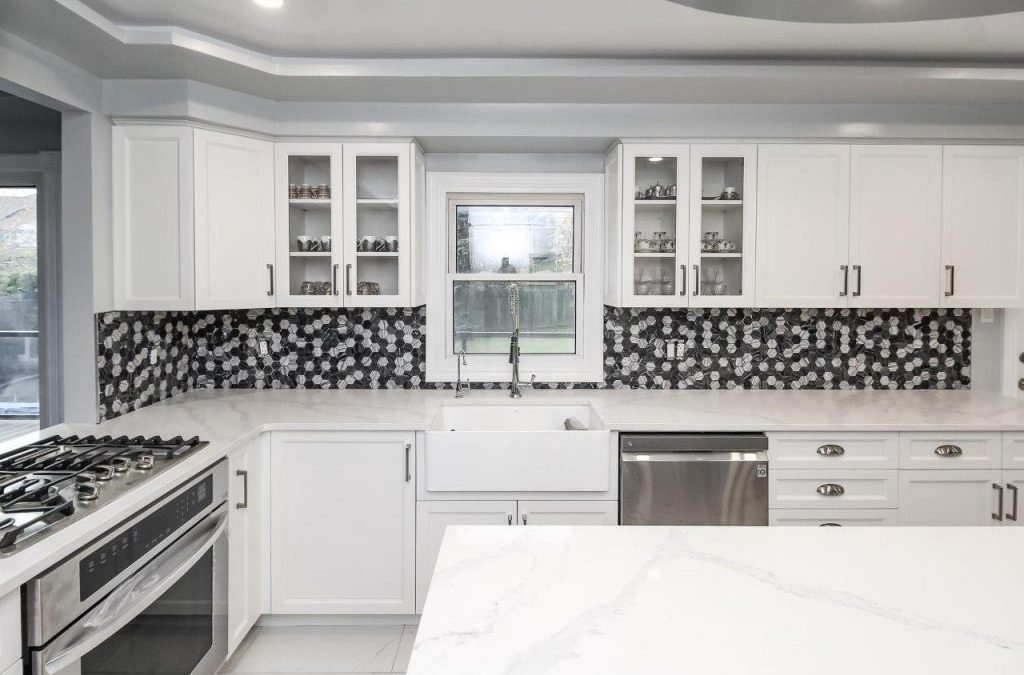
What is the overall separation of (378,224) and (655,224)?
1.30 metres

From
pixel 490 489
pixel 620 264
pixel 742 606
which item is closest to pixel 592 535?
pixel 742 606

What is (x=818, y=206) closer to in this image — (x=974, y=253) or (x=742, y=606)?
(x=974, y=253)

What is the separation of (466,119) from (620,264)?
96 cm

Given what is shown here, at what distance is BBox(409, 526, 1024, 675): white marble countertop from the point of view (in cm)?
94

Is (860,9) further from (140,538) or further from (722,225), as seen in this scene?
(722,225)

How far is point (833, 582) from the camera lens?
3.89 ft

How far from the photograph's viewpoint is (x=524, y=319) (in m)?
3.60

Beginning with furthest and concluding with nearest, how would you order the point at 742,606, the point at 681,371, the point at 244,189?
1. the point at 681,371
2. the point at 244,189
3. the point at 742,606

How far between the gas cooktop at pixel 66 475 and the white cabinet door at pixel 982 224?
3.30 m

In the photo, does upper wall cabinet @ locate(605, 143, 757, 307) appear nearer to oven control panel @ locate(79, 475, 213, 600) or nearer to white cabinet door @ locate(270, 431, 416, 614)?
white cabinet door @ locate(270, 431, 416, 614)

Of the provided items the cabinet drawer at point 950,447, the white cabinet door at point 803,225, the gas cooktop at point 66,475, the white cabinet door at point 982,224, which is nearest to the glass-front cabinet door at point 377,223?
the gas cooktop at point 66,475

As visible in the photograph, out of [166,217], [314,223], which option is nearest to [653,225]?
[314,223]

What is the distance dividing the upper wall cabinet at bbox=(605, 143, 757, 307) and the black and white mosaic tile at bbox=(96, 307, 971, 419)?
1.23 feet

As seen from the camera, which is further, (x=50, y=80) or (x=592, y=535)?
(x=50, y=80)
